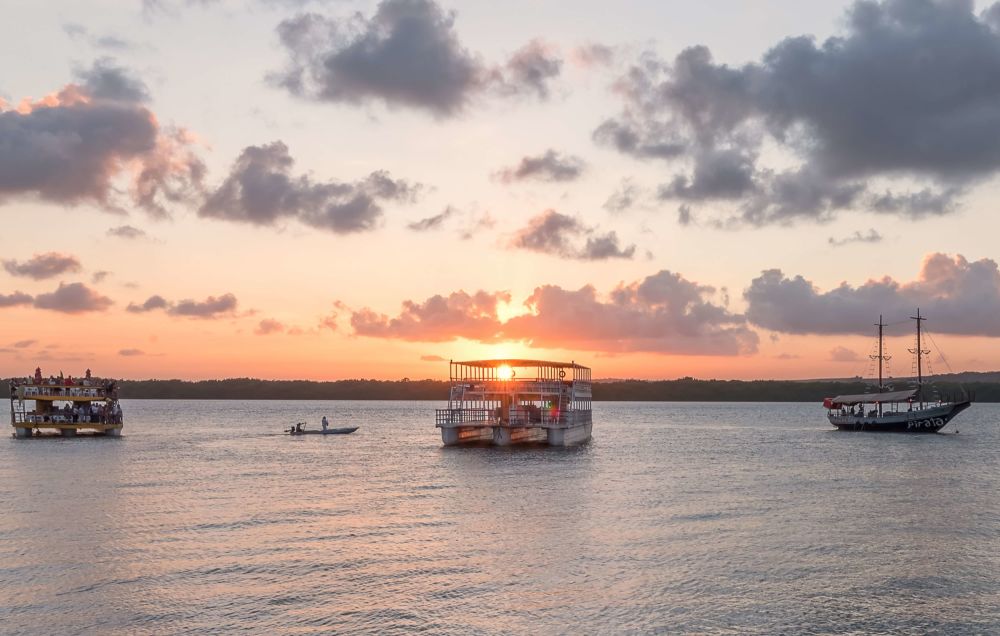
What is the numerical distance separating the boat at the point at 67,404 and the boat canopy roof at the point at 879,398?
3926 inches

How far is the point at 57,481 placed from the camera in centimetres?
5638

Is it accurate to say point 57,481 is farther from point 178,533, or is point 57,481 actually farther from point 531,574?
point 531,574

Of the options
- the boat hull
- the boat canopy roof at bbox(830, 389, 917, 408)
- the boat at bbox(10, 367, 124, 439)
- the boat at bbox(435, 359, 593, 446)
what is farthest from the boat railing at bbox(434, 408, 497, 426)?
the boat hull

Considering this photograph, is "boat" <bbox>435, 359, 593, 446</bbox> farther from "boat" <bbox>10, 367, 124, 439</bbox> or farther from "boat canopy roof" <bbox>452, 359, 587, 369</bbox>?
"boat" <bbox>10, 367, 124, 439</bbox>

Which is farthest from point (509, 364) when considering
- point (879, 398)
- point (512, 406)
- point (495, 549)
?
point (879, 398)

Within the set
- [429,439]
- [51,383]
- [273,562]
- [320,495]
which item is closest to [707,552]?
[273,562]

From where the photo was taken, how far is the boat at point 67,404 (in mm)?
95444

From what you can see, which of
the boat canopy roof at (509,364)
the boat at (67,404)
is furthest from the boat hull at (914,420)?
the boat at (67,404)

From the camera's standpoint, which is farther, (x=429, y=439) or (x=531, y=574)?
(x=429, y=439)

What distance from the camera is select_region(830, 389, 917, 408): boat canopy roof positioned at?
117 meters

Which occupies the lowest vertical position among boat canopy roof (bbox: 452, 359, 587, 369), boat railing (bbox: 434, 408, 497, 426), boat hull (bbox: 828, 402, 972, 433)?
boat hull (bbox: 828, 402, 972, 433)

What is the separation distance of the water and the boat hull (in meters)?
53.0

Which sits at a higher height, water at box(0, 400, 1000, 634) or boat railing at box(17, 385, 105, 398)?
boat railing at box(17, 385, 105, 398)

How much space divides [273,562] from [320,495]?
19.7m
